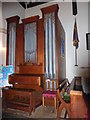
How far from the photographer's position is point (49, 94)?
3275 mm

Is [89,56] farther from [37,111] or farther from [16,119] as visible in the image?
[16,119]

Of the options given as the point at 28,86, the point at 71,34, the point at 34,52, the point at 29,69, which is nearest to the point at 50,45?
the point at 34,52

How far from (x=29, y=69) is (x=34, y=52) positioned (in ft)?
1.74

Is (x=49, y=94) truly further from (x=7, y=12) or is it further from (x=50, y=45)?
(x=7, y=12)

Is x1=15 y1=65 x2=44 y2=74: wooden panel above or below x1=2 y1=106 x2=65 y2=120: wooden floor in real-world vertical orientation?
above

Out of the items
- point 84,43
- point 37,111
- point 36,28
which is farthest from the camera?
point 84,43

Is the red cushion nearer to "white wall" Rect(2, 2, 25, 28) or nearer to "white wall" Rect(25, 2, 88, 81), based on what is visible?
"white wall" Rect(25, 2, 88, 81)

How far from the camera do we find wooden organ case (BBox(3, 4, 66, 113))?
3590mm

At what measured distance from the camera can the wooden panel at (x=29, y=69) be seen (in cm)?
392

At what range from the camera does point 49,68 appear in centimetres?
374

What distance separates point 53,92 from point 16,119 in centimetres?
111

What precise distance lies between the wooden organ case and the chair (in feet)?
0.44

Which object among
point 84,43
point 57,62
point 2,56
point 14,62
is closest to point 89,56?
point 84,43

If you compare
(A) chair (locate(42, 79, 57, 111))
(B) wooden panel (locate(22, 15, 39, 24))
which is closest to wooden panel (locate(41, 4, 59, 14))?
(B) wooden panel (locate(22, 15, 39, 24))
